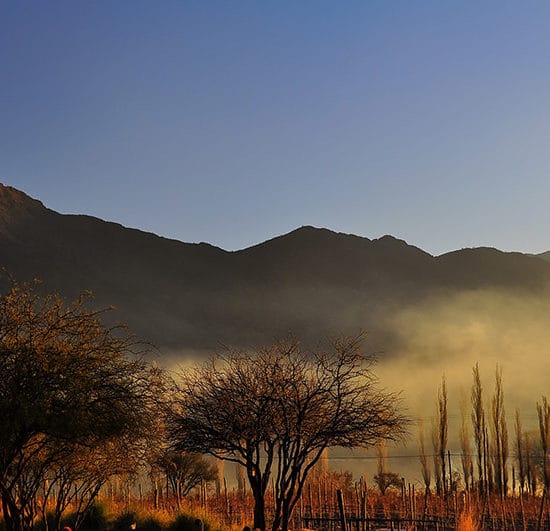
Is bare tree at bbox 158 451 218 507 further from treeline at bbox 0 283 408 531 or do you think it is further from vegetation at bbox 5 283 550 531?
treeline at bbox 0 283 408 531

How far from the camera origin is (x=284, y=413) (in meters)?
28.9

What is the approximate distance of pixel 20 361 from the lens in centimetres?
2412

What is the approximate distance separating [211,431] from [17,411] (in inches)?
404

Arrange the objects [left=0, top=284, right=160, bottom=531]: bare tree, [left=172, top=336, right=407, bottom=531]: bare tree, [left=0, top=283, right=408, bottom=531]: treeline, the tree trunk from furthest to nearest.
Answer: the tree trunk, [left=172, top=336, right=407, bottom=531]: bare tree, [left=0, top=283, right=408, bottom=531]: treeline, [left=0, top=284, right=160, bottom=531]: bare tree

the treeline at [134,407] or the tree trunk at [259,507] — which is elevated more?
the treeline at [134,407]

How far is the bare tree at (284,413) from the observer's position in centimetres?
2984

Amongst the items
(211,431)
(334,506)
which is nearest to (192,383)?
(211,431)

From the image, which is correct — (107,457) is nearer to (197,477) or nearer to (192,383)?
(192,383)

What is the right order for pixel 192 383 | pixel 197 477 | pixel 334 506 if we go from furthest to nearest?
1. pixel 197 477
2. pixel 334 506
3. pixel 192 383

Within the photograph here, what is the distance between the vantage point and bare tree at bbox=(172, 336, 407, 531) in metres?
29.8

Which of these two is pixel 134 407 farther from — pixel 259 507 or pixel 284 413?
pixel 259 507

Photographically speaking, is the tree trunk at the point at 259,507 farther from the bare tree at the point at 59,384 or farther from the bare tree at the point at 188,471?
the bare tree at the point at 188,471

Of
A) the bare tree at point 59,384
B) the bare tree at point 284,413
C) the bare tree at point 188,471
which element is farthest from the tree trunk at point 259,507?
the bare tree at point 188,471

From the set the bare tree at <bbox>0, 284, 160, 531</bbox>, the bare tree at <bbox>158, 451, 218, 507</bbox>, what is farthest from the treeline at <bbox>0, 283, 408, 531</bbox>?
the bare tree at <bbox>158, 451, 218, 507</bbox>
